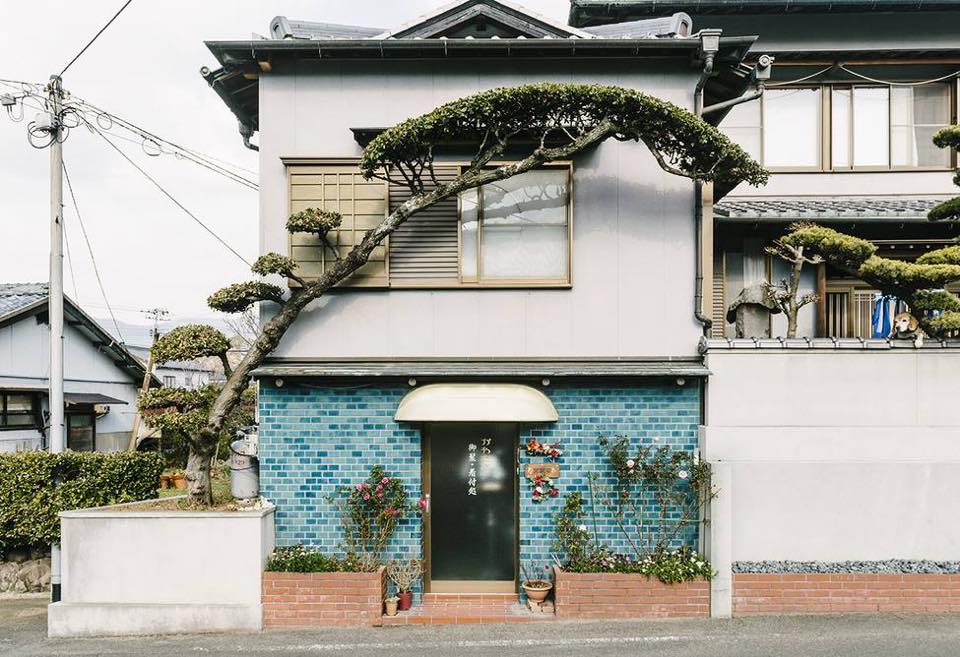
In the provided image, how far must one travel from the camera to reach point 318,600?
8.59 meters

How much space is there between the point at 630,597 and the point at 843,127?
12.1m

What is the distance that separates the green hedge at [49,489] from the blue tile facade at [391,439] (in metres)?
3.07

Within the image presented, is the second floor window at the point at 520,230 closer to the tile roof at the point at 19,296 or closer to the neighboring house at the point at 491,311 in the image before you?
the neighboring house at the point at 491,311

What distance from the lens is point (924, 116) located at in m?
14.5

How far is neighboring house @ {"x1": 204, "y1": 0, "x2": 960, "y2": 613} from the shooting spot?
30.7 feet

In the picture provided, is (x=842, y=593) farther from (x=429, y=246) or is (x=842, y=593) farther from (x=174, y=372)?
(x=174, y=372)

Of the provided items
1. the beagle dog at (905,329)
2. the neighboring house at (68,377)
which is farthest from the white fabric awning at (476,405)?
the neighboring house at (68,377)

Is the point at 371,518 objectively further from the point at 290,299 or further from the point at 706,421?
the point at 706,421

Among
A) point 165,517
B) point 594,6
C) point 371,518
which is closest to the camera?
point 165,517

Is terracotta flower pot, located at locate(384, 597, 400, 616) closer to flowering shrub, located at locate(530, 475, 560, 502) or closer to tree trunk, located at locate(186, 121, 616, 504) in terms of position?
flowering shrub, located at locate(530, 475, 560, 502)

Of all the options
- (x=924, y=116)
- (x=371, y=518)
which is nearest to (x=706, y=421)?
(x=371, y=518)

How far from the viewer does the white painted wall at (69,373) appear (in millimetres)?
17359

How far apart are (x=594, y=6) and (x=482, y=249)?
7831 millimetres

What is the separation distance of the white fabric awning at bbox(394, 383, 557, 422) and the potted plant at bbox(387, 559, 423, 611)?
228 cm
